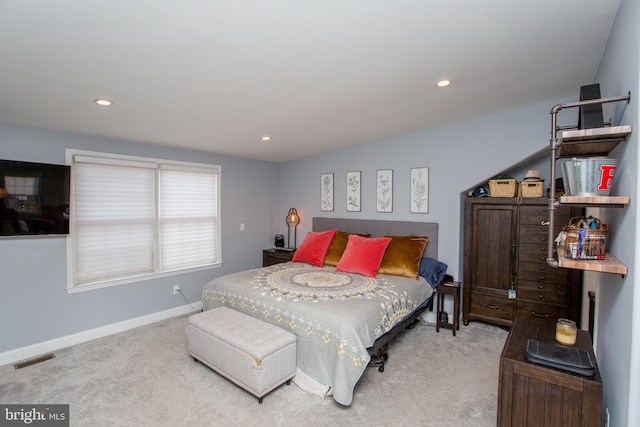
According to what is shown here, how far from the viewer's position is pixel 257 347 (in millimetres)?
2277

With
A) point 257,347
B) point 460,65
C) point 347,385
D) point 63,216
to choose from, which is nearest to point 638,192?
point 460,65

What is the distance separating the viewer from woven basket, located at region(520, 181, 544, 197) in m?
3.34

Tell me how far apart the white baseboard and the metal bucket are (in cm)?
428

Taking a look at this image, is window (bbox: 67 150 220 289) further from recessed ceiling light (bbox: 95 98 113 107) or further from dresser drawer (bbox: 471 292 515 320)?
dresser drawer (bbox: 471 292 515 320)

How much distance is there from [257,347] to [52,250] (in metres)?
2.46

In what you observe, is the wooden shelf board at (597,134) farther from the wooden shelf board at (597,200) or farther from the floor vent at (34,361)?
the floor vent at (34,361)

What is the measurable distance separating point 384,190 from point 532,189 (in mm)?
1686

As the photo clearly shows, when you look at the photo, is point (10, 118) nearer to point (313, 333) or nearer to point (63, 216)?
point (63, 216)

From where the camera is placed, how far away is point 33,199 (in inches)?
115

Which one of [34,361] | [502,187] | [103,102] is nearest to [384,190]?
[502,187]

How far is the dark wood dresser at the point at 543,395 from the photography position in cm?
135

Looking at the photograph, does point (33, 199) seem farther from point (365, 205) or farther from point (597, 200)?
point (597, 200)

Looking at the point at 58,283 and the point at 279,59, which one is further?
the point at 58,283

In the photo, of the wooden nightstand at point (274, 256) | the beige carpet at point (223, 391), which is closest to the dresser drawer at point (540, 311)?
the beige carpet at point (223, 391)
